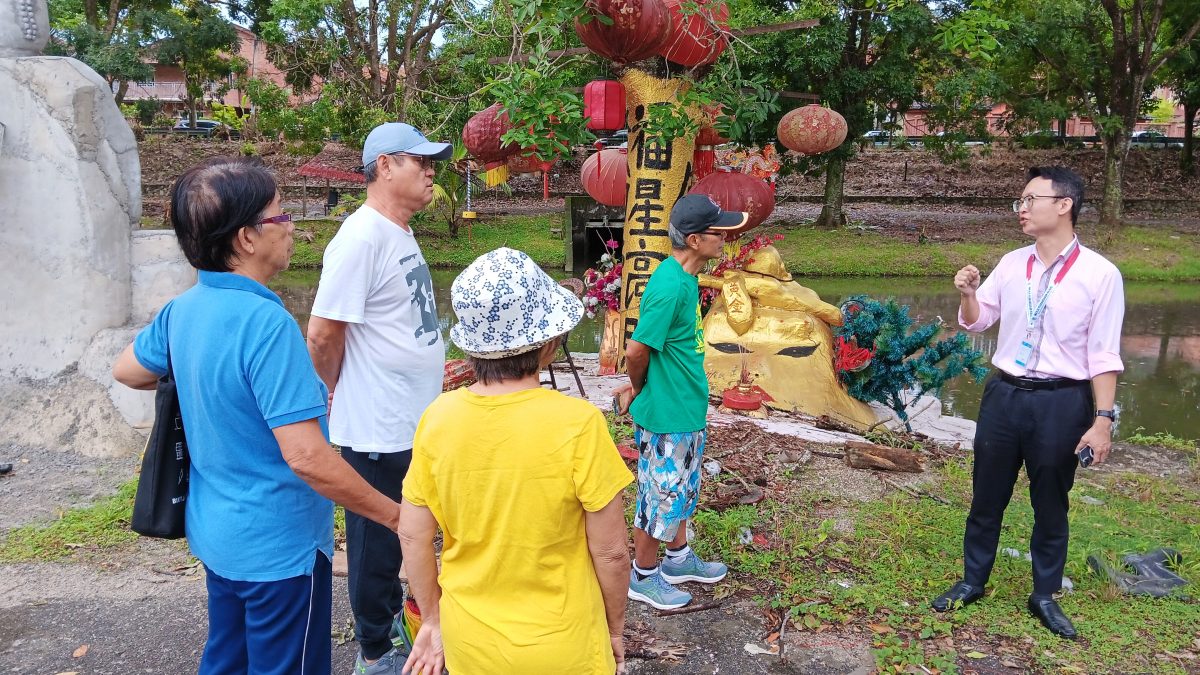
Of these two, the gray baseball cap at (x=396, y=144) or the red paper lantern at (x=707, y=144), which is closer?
the gray baseball cap at (x=396, y=144)

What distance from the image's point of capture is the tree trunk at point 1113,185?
60.2 ft

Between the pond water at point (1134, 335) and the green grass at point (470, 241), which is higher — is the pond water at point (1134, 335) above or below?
below

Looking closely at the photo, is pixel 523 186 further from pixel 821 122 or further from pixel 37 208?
pixel 37 208

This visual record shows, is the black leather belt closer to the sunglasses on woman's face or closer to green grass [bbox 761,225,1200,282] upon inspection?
the sunglasses on woman's face

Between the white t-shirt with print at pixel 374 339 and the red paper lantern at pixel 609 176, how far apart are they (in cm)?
492

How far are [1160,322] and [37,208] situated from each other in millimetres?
13970

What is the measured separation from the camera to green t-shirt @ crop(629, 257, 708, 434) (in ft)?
9.92

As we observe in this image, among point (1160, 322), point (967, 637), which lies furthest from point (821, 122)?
point (1160, 322)

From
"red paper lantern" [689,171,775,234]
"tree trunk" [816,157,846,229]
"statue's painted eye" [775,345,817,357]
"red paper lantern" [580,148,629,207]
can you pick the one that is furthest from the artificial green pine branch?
"tree trunk" [816,157,846,229]

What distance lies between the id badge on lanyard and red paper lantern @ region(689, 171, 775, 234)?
322 centimetres

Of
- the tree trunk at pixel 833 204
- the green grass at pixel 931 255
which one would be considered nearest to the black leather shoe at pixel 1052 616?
the green grass at pixel 931 255

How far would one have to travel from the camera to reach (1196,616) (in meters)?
3.28

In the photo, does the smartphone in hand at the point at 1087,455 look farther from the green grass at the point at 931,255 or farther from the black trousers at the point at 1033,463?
the green grass at the point at 931,255

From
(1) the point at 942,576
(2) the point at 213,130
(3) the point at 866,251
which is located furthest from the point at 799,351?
(2) the point at 213,130
